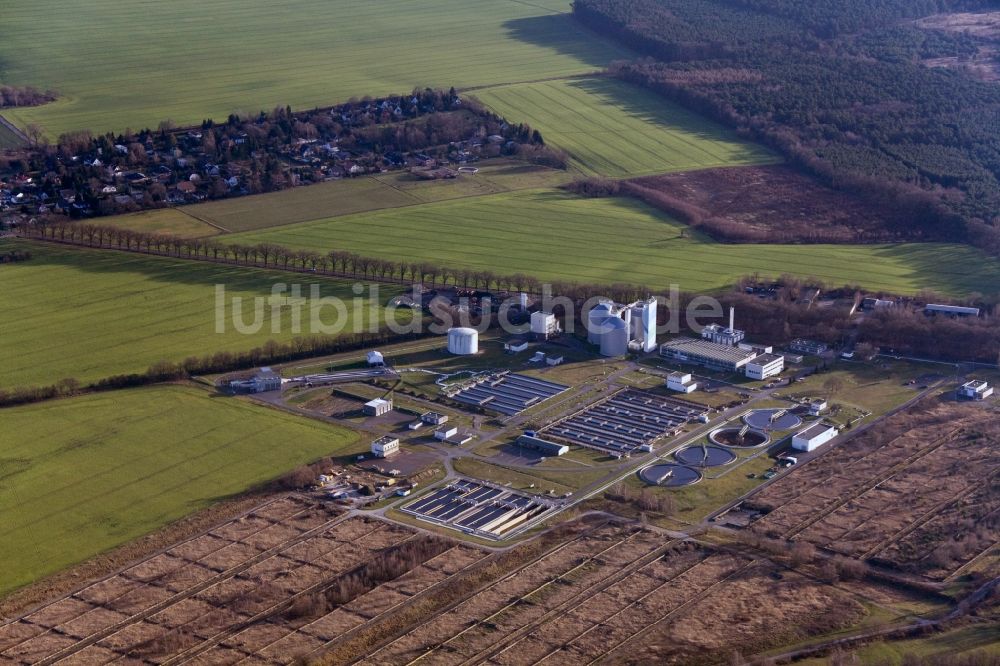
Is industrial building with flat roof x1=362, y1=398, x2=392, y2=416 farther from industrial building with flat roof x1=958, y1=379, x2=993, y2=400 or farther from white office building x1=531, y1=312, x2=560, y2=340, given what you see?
industrial building with flat roof x1=958, y1=379, x2=993, y2=400

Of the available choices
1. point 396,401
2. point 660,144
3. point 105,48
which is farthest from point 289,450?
point 105,48

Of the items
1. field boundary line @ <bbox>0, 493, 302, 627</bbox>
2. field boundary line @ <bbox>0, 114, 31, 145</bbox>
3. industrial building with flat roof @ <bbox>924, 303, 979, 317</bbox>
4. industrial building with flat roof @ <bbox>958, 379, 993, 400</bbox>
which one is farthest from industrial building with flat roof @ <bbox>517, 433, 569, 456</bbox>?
field boundary line @ <bbox>0, 114, 31, 145</bbox>

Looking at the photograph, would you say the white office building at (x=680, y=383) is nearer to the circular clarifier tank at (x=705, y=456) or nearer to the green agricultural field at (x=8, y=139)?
the circular clarifier tank at (x=705, y=456)

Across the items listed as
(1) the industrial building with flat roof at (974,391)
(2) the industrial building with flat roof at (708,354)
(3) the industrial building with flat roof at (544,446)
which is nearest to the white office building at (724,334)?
(2) the industrial building with flat roof at (708,354)

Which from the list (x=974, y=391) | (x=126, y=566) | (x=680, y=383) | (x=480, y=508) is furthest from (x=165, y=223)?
(x=974, y=391)

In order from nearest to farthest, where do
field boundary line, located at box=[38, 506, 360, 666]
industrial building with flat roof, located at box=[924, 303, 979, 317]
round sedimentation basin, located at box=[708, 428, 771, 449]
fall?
field boundary line, located at box=[38, 506, 360, 666], round sedimentation basin, located at box=[708, 428, 771, 449], industrial building with flat roof, located at box=[924, 303, 979, 317]

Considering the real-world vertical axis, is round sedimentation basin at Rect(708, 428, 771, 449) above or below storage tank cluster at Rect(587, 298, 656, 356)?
below

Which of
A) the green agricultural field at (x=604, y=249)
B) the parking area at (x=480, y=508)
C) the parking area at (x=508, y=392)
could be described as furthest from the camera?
the green agricultural field at (x=604, y=249)
